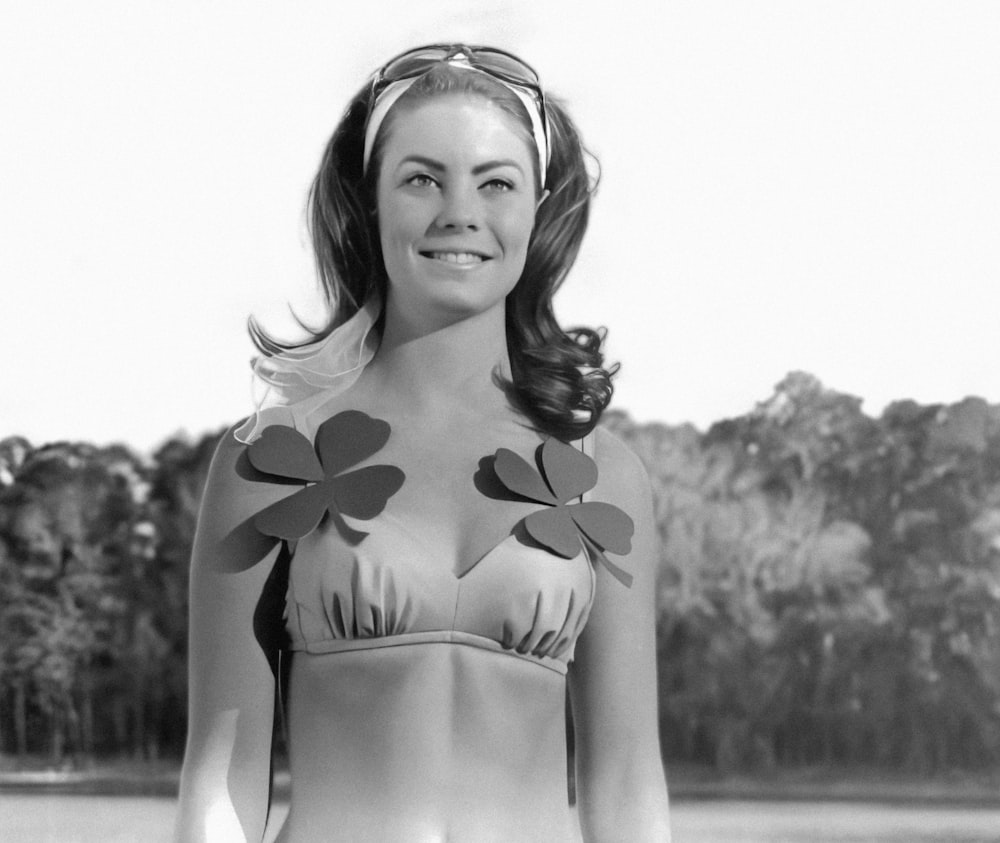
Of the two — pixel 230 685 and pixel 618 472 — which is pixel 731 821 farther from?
pixel 230 685

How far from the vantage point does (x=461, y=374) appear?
176 cm

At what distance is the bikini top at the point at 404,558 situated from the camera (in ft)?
5.18

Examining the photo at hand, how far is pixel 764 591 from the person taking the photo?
905 cm

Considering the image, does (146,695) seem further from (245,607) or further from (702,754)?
(245,607)

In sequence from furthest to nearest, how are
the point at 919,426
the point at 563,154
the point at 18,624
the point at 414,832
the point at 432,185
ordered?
the point at 18,624
the point at 919,426
the point at 563,154
the point at 432,185
the point at 414,832

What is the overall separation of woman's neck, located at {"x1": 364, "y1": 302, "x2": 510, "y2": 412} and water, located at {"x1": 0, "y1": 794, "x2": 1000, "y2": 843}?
7107mm

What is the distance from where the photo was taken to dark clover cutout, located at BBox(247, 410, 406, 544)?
63.9 inches

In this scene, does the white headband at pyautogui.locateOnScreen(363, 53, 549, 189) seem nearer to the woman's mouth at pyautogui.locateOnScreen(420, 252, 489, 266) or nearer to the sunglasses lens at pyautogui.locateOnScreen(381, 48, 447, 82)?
the sunglasses lens at pyautogui.locateOnScreen(381, 48, 447, 82)

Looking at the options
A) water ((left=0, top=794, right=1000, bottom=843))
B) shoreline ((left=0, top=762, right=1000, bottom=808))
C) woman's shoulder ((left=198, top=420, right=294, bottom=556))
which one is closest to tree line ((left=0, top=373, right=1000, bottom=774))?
shoreline ((left=0, top=762, right=1000, bottom=808))

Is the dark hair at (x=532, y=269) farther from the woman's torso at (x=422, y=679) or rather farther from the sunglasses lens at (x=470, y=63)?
the woman's torso at (x=422, y=679)

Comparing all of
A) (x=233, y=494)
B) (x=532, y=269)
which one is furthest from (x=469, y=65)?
(x=233, y=494)

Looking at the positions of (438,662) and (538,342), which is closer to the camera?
(438,662)

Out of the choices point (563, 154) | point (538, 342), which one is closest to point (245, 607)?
point (538, 342)

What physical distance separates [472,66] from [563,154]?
16cm
